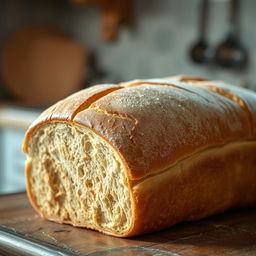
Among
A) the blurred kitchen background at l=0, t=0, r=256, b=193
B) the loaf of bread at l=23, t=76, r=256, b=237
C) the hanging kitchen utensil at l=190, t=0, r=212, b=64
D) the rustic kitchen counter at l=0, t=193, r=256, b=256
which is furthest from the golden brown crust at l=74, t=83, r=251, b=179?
the hanging kitchen utensil at l=190, t=0, r=212, b=64

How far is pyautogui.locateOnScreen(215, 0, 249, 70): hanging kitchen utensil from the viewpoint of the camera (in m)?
2.47

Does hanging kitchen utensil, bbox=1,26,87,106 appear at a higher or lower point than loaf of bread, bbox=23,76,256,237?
lower

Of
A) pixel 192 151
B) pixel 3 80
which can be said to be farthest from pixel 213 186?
pixel 3 80

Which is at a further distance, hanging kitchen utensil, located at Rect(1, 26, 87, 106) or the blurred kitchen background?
hanging kitchen utensil, located at Rect(1, 26, 87, 106)

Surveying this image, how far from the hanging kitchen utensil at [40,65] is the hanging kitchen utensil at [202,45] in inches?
30.3

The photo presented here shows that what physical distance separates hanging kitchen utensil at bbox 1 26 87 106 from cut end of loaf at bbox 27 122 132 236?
2123 millimetres

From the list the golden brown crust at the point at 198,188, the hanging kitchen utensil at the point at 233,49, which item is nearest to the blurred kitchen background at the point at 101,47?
the hanging kitchen utensil at the point at 233,49

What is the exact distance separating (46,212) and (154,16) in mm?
1998

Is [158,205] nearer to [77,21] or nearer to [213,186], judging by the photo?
[213,186]

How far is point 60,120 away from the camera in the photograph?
1011 millimetres

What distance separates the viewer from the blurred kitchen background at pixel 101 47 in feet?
8.32

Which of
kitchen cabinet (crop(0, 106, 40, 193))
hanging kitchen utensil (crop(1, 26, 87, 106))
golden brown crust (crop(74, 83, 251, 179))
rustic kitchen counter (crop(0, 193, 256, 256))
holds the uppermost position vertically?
golden brown crust (crop(74, 83, 251, 179))

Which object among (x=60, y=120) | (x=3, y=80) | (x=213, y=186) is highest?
(x=60, y=120)

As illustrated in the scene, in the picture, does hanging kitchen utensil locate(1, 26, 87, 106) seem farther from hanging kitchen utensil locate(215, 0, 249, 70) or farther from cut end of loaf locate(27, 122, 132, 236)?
cut end of loaf locate(27, 122, 132, 236)
